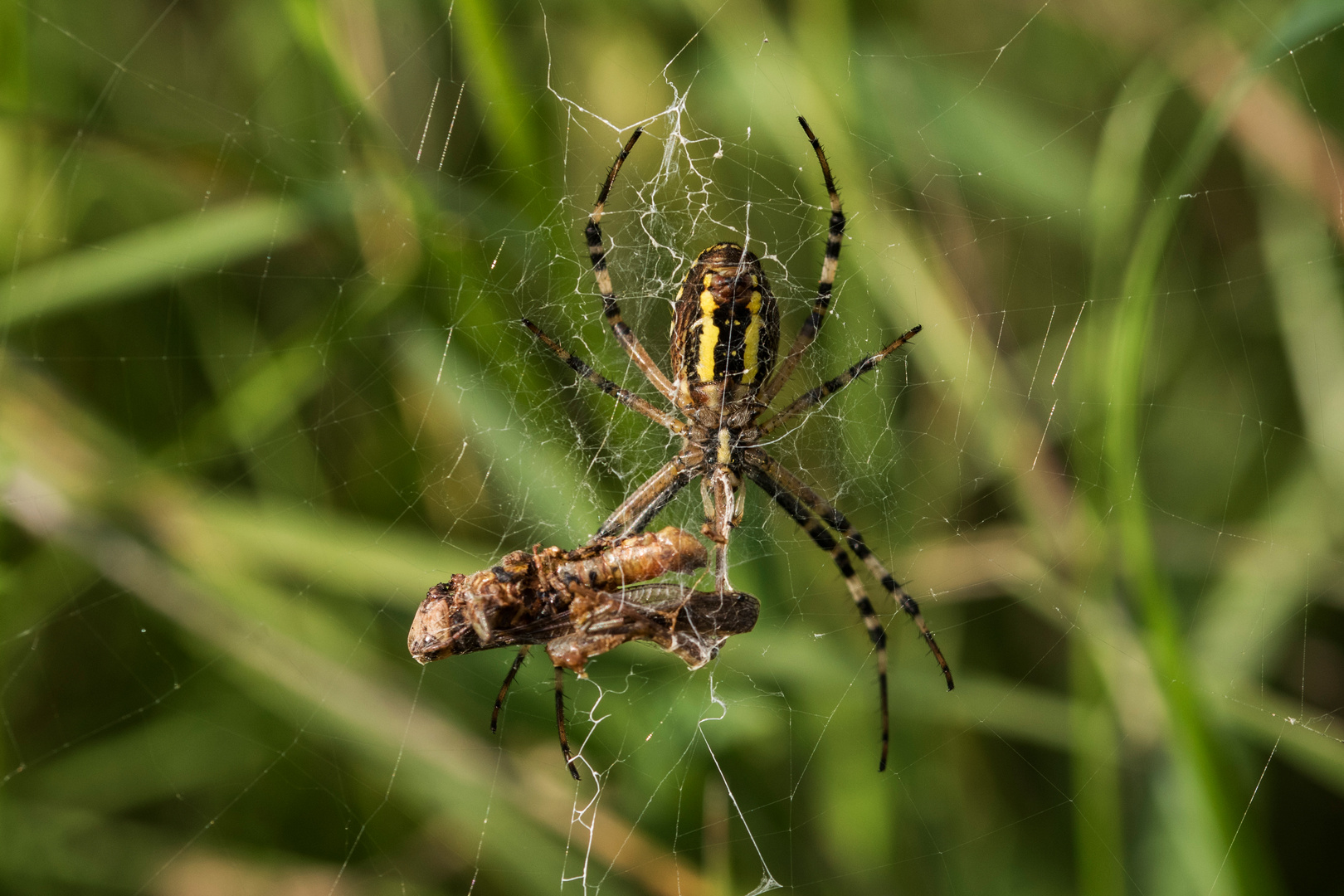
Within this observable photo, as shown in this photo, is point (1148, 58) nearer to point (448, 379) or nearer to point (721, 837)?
point (448, 379)

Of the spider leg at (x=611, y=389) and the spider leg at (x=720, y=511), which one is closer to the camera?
the spider leg at (x=720, y=511)

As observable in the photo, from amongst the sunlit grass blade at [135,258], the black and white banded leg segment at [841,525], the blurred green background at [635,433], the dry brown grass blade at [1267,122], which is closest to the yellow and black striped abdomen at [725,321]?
the blurred green background at [635,433]

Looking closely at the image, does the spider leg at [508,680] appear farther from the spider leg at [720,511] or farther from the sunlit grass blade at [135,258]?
the sunlit grass blade at [135,258]

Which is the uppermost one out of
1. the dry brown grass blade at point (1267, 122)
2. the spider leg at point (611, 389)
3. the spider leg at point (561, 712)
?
the dry brown grass blade at point (1267, 122)

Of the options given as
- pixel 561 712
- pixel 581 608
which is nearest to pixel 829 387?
pixel 581 608

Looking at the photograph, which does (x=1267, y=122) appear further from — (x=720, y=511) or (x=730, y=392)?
(x=720, y=511)
